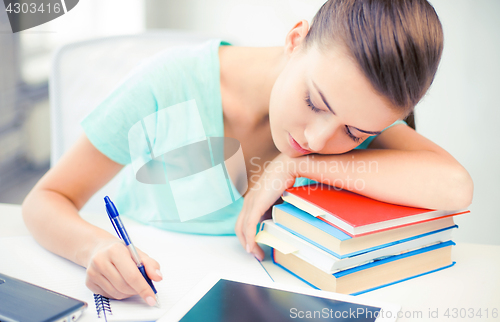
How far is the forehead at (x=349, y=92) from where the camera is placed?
18.0 inches

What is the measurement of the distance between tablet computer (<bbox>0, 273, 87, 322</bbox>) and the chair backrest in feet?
2.46

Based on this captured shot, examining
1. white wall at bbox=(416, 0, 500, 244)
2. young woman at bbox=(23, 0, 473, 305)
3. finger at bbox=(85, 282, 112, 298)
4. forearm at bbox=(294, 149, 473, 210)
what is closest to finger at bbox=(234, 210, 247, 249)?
young woman at bbox=(23, 0, 473, 305)

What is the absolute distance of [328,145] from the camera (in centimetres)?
55

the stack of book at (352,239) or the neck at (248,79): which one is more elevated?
the neck at (248,79)

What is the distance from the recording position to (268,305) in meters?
0.40

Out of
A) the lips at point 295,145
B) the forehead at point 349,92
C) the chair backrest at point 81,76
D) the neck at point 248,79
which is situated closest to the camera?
the forehead at point 349,92

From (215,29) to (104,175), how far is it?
1.28m

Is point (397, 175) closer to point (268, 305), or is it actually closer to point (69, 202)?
point (268, 305)

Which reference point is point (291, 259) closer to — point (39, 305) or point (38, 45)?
point (39, 305)

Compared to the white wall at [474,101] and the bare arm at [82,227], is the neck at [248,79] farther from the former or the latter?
the white wall at [474,101]

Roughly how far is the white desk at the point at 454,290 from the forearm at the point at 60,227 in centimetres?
8

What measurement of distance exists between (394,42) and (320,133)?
15 cm

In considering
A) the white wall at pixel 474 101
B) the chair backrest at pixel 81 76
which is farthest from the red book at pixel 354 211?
the white wall at pixel 474 101

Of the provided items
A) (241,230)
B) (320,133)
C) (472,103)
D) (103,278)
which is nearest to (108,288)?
(103,278)
